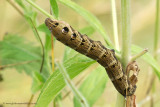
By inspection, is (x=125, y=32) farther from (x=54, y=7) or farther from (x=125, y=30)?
(x=54, y=7)

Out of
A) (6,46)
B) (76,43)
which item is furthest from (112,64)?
(6,46)

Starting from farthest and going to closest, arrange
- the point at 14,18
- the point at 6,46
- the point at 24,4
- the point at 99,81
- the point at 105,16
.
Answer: the point at 105,16 → the point at 14,18 → the point at 6,46 → the point at 99,81 → the point at 24,4

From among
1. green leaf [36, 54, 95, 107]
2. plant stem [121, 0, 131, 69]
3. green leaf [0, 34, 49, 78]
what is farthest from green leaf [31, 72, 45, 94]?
plant stem [121, 0, 131, 69]

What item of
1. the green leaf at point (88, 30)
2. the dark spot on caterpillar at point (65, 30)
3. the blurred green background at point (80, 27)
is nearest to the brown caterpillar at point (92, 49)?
the dark spot on caterpillar at point (65, 30)

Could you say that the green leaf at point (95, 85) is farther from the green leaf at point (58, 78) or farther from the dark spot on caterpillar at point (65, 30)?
the dark spot on caterpillar at point (65, 30)

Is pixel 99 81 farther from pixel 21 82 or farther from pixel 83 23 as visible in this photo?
pixel 83 23

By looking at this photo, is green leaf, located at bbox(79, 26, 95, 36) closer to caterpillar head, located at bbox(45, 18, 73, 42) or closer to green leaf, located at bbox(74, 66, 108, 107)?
green leaf, located at bbox(74, 66, 108, 107)
